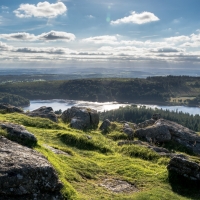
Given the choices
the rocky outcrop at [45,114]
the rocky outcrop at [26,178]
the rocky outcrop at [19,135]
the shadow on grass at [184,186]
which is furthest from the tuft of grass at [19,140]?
the rocky outcrop at [45,114]

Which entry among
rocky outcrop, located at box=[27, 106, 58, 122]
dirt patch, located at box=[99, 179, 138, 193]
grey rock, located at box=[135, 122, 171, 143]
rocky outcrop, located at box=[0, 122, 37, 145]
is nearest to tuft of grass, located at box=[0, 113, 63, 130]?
rocky outcrop, located at box=[27, 106, 58, 122]

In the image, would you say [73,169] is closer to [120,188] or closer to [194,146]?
[120,188]

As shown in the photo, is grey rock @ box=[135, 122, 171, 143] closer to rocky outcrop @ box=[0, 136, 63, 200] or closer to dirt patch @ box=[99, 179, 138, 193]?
dirt patch @ box=[99, 179, 138, 193]

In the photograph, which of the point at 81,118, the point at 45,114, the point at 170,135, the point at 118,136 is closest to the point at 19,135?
the point at 118,136

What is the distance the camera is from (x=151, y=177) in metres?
15.4

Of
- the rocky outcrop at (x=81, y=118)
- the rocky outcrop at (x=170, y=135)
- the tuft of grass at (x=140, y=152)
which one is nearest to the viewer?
the tuft of grass at (x=140, y=152)

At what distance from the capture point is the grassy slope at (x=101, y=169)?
12508 mm

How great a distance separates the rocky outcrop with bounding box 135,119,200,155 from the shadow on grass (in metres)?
11.8

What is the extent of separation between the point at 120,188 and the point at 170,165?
449 centimetres

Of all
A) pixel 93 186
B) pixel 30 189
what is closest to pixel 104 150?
pixel 93 186

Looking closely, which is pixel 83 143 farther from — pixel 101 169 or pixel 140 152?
pixel 101 169

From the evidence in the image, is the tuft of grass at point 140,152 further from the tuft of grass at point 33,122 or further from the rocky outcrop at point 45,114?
the rocky outcrop at point 45,114

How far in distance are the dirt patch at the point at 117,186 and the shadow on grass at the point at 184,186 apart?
8.82 ft

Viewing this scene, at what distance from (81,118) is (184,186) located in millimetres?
20232
